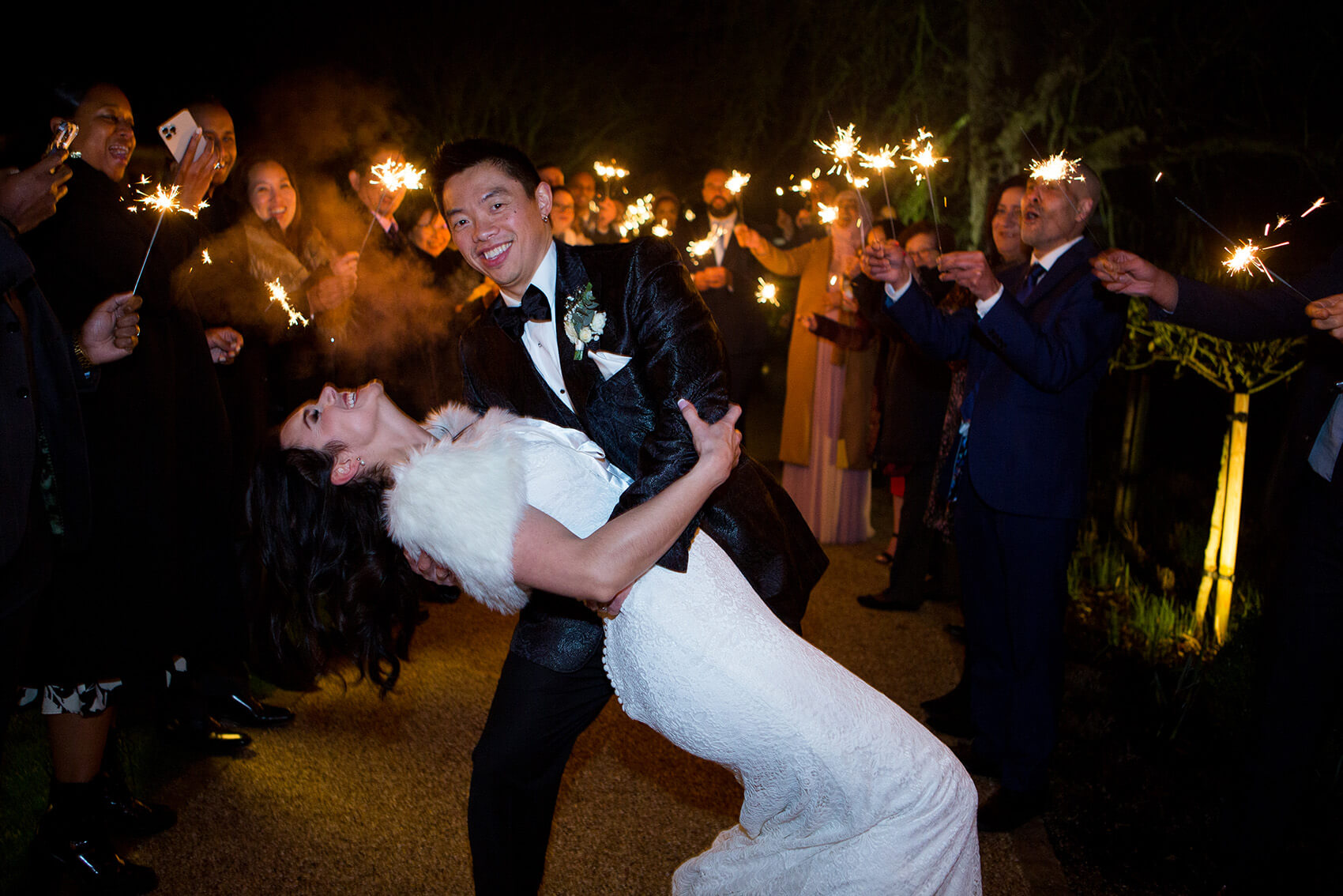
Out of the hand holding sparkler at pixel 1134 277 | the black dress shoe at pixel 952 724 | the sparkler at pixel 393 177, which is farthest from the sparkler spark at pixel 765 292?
the hand holding sparkler at pixel 1134 277

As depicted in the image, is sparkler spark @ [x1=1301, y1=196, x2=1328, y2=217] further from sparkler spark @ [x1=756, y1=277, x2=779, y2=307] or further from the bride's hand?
sparkler spark @ [x1=756, y1=277, x2=779, y2=307]

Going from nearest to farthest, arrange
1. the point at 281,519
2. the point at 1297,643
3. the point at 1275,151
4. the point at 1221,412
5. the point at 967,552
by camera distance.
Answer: the point at 281,519
the point at 1297,643
the point at 967,552
the point at 1221,412
the point at 1275,151

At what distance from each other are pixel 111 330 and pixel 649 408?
1886mm

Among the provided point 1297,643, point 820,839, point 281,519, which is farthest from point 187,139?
point 1297,643

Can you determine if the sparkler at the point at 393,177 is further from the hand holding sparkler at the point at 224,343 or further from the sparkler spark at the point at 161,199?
the sparkler spark at the point at 161,199

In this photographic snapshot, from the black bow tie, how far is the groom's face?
0.25 ft

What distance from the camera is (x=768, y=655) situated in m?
1.96

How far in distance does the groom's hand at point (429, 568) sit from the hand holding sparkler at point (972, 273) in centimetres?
207

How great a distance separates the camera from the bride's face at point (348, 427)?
7.13 feet

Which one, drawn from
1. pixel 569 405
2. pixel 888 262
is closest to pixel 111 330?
pixel 569 405

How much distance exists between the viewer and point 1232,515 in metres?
4.57

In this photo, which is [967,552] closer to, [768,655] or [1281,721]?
[1281,721]

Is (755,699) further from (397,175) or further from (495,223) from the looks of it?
(397,175)

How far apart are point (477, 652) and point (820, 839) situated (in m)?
3.06
